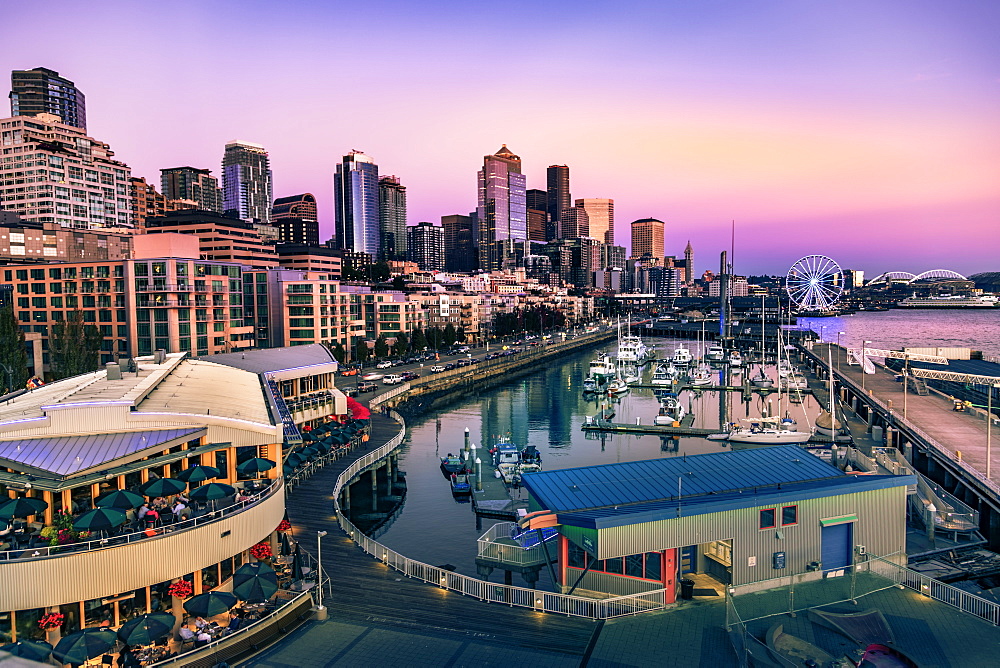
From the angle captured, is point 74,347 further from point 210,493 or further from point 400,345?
point 210,493

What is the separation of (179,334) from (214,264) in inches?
578

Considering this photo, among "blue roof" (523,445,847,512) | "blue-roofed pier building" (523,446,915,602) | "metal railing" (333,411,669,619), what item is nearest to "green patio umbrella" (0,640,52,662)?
"metal railing" (333,411,669,619)

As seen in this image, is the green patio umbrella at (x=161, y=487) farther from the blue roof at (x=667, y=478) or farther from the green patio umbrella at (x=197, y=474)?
the blue roof at (x=667, y=478)

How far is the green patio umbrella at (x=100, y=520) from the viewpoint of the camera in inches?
888

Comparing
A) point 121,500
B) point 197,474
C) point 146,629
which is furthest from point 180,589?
point 197,474

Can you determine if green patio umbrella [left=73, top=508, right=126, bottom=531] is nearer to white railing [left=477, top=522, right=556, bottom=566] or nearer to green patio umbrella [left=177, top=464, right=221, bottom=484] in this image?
green patio umbrella [left=177, top=464, right=221, bottom=484]

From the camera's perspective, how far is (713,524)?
24.7m

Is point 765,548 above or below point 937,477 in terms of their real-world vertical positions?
above

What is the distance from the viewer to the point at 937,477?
50281 mm

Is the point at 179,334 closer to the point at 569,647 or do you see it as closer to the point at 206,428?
the point at 206,428

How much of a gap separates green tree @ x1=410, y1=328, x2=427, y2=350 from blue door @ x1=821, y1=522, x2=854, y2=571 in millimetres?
106007

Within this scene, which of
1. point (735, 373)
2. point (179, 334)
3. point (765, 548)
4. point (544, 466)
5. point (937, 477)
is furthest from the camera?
point (735, 373)

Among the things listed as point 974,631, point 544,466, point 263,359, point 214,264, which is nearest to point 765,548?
point 974,631

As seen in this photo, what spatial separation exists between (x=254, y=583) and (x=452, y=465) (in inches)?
1258
